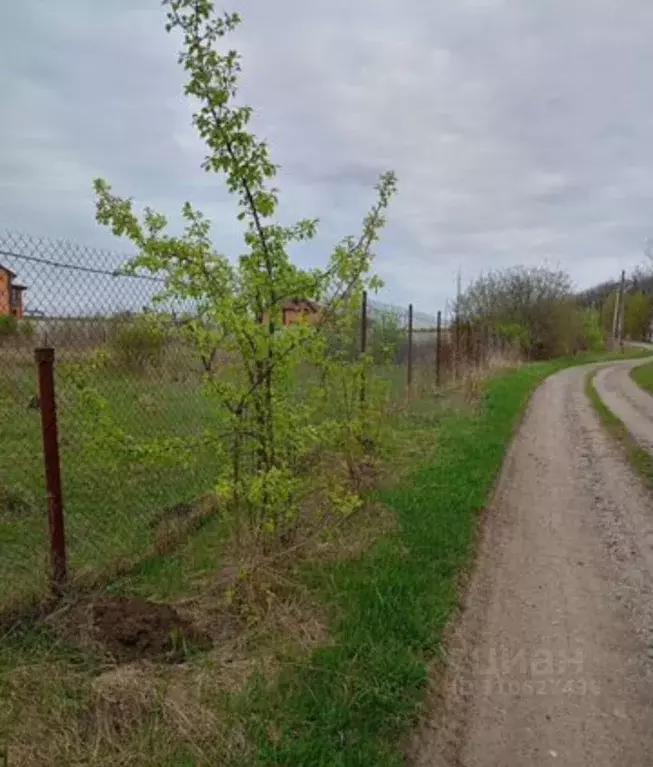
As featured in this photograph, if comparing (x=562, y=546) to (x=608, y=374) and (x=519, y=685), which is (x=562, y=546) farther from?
(x=608, y=374)

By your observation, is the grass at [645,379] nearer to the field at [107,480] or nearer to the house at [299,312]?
the field at [107,480]

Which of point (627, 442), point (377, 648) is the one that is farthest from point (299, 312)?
point (627, 442)

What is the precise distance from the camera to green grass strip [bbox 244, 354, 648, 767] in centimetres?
261

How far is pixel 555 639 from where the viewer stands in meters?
3.65

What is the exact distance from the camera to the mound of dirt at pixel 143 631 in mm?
3211

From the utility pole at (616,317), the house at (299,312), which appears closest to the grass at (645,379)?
the house at (299,312)

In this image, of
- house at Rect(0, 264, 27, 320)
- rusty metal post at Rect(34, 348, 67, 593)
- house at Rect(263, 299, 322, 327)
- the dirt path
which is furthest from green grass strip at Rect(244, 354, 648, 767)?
house at Rect(0, 264, 27, 320)

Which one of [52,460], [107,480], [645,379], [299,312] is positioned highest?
[299,312]

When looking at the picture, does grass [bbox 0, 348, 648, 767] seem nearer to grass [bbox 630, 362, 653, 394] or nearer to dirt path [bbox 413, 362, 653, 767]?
dirt path [bbox 413, 362, 653, 767]

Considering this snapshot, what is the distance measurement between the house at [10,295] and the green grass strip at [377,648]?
237 cm

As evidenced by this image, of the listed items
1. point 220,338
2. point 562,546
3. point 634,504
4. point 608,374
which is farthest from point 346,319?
point 608,374

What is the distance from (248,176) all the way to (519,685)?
306 cm

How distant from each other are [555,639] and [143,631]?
7.62ft

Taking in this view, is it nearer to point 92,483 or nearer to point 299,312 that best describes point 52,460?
point 299,312
